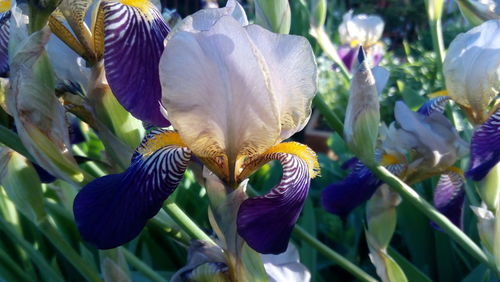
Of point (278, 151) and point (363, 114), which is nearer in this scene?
point (278, 151)

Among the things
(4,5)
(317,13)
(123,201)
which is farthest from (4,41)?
(317,13)

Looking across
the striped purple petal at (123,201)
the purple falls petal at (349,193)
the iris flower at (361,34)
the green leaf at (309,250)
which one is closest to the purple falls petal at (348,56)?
the iris flower at (361,34)

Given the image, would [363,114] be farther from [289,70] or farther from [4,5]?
[4,5]

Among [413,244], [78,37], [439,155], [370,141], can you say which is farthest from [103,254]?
[413,244]

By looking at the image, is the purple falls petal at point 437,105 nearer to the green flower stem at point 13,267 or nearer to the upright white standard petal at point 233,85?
the upright white standard petal at point 233,85

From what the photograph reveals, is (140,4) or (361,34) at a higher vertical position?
(140,4)

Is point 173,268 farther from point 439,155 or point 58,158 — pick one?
point 58,158

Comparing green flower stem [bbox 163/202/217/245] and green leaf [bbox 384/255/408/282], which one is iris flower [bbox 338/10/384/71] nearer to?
green leaf [bbox 384/255/408/282]
